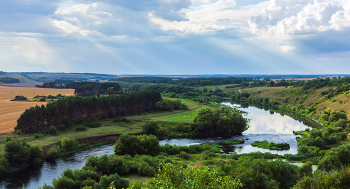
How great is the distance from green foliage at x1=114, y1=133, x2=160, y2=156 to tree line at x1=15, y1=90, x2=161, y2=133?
2758 centimetres

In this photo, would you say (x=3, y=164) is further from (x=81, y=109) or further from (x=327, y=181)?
(x=327, y=181)

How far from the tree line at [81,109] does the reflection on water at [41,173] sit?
18.4 metres

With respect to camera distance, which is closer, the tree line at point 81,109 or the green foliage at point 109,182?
the green foliage at point 109,182

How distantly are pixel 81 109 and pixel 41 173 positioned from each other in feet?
117

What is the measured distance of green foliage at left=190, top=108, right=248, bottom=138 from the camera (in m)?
70.6

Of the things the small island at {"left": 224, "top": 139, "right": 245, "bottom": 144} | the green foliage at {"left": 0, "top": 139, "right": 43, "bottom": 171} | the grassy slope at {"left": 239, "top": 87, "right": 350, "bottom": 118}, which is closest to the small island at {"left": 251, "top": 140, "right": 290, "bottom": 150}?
the small island at {"left": 224, "top": 139, "right": 245, "bottom": 144}

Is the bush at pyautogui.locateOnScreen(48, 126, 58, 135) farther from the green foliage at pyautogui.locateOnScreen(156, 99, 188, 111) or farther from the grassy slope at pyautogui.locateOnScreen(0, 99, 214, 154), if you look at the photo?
the green foliage at pyautogui.locateOnScreen(156, 99, 188, 111)

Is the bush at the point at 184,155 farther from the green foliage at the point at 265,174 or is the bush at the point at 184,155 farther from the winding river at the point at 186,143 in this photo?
the green foliage at the point at 265,174

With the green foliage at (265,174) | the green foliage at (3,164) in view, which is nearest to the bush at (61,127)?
the green foliage at (3,164)

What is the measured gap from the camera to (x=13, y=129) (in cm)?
6141

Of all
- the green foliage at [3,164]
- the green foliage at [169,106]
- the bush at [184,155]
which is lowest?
the bush at [184,155]

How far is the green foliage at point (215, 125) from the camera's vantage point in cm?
7062

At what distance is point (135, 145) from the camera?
50.0 metres

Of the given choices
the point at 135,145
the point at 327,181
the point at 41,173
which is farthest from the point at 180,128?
the point at 327,181
